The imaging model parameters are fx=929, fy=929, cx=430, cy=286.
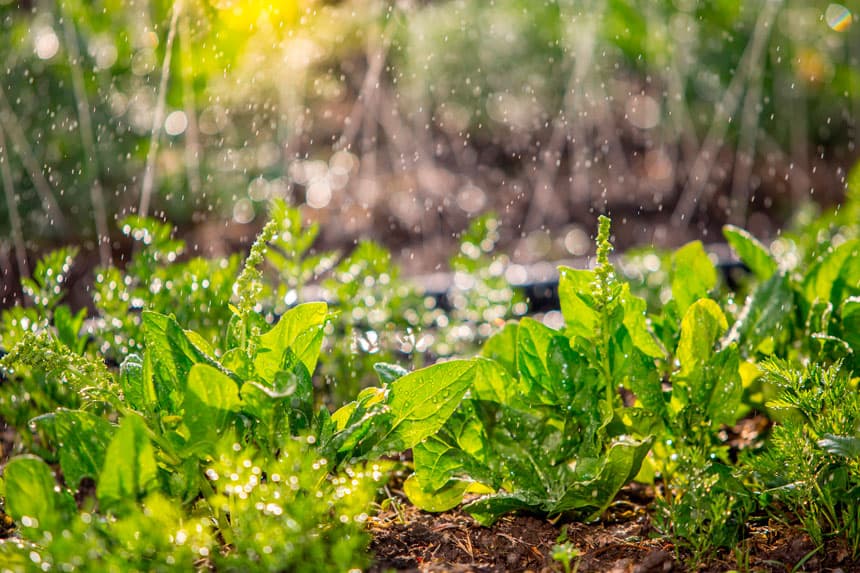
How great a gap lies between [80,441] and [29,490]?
0.10m

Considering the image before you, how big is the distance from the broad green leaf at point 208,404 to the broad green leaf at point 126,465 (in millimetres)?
76

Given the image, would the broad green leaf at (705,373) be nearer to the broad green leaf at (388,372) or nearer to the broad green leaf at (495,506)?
the broad green leaf at (495,506)

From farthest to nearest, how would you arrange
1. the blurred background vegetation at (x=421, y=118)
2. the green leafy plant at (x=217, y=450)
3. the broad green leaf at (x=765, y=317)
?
the blurred background vegetation at (x=421, y=118)
the broad green leaf at (x=765, y=317)
the green leafy plant at (x=217, y=450)

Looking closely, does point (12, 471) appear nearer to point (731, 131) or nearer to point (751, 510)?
point (751, 510)

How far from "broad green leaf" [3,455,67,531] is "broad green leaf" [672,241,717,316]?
3.34ft

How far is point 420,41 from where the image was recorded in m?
4.37

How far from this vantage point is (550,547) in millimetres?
1271

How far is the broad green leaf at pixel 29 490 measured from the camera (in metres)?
1.05

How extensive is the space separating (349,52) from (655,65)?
4.55ft

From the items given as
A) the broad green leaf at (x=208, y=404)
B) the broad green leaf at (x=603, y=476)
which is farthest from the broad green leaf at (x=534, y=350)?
the broad green leaf at (x=208, y=404)

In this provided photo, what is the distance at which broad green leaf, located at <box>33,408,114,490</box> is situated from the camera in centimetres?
114

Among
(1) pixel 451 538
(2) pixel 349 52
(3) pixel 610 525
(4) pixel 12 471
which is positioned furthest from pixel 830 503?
(2) pixel 349 52

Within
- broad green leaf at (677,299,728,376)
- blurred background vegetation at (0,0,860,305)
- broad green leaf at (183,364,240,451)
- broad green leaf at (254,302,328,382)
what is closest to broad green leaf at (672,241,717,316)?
broad green leaf at (677,299,728,376)

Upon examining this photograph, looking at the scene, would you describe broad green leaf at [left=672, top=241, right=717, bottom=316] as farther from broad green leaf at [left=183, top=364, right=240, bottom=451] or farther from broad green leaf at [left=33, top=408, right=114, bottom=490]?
broad green leaf at [left=33, top=408, right=114, bottom=490]
